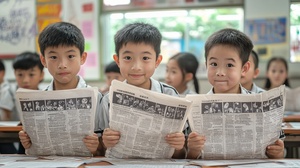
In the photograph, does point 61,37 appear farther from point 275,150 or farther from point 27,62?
point 27,62

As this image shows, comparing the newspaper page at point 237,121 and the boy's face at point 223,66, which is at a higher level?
the boy's face at point 223,66

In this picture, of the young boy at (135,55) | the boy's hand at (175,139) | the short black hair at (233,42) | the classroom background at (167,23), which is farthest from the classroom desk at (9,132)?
the classroom background at (167,23)

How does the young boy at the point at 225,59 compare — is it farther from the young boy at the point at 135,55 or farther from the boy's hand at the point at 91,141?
the boy's hand at the point at 91,141

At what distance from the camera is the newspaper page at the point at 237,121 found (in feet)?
3.70

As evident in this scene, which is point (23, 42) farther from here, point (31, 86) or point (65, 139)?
point (65, 139)

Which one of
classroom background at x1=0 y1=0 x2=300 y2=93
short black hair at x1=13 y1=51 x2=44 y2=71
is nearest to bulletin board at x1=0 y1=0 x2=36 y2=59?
classroom background at x1=0 y1=0 x2=300 y2=93

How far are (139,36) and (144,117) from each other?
407 mm

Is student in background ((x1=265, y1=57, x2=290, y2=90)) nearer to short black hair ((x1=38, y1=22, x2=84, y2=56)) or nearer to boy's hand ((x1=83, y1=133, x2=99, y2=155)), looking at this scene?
short black hair ((x1=38, y1=22, x2=84, y2=56))

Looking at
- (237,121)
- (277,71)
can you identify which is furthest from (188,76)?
(237,121)

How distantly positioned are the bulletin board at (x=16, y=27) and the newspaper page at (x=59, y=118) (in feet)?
11.2

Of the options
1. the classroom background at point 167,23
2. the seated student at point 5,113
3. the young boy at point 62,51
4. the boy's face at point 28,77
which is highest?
the classroom background at point 167,23

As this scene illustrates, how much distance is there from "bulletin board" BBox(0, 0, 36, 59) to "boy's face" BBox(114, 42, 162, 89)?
11.0ft

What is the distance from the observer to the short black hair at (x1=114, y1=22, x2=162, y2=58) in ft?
4.53

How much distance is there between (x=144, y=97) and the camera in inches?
43.1
